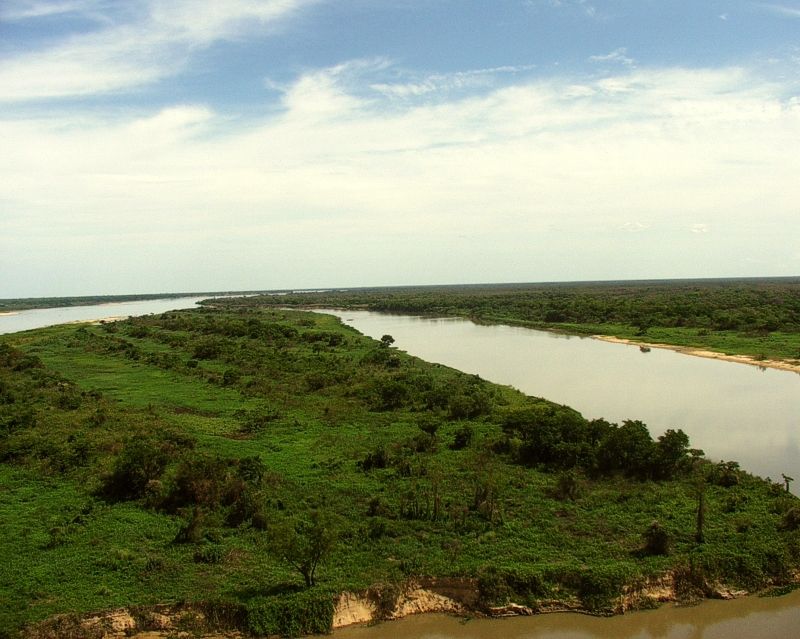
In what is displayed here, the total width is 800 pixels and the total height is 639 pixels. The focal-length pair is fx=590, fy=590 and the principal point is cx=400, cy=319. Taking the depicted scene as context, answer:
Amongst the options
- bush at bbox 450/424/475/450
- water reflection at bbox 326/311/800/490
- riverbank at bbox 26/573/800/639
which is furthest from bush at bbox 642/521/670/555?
bush at bbox 450/424/475/450

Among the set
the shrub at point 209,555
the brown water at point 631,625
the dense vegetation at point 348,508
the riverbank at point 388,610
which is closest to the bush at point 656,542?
the dense vegetation at point 348,508

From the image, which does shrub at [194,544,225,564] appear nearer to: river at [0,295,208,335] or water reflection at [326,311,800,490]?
water reflection at [326,311,800,490]

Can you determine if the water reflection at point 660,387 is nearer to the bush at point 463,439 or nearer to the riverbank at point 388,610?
the bush at point 463,439

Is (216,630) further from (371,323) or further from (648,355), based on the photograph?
(371,323)

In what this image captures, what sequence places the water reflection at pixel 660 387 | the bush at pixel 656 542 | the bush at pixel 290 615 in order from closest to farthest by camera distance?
the bush at pixel 290 615 → the bush at pixel 656 542 → the water reflection at pixel 660 387

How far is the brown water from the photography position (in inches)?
445

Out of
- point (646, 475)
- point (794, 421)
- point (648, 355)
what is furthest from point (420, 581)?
point (648, 355)

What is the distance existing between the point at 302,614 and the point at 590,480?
9.50 m

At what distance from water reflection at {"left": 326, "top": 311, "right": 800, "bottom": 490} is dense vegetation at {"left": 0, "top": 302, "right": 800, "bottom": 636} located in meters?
4.57

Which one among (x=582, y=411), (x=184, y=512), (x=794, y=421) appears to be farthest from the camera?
(x=582, y=411)

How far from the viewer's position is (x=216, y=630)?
11180 mm

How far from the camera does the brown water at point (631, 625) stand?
1131 centimetres

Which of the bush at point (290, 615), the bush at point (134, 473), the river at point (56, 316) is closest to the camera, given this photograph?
the bush at point (290, 615)

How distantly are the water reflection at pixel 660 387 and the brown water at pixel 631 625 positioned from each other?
7730mm
